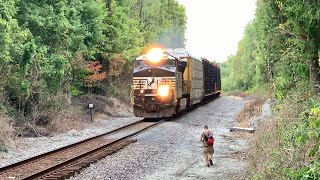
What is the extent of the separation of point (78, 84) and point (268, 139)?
1904 cm

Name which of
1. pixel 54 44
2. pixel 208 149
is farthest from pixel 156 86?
pixel 208 149

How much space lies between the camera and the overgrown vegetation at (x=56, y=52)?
18.4 meters

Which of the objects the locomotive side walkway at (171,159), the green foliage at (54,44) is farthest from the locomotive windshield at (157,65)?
the locomotive side walkway at (171,159)

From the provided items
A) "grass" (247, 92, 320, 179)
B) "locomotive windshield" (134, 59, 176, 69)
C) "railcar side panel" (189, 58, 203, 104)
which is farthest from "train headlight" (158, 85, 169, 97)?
"grass" (247, 92, 320, 179)

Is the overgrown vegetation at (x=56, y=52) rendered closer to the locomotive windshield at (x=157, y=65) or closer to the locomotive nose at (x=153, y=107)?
the locomotive windshield at (x=157, y=65)

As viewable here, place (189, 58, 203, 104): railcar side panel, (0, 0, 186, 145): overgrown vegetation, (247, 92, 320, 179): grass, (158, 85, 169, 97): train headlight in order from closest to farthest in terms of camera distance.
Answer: (247, 92, 320, 179): grass < (0, 0, 186, 145): overgrown vegetation < (158, 85, 169, 97): train headlight < (189, 58, 203, 104): railcar side panel

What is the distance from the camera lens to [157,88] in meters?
22.7

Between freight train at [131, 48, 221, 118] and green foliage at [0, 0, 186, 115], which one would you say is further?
freight train at [131, 48, 221, 118]

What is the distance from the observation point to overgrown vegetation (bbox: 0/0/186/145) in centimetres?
1844

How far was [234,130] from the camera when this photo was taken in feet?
64.0

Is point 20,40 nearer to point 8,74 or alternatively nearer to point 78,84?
point 8,74

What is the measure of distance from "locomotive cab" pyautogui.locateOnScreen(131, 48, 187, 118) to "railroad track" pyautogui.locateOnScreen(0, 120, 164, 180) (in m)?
5.82

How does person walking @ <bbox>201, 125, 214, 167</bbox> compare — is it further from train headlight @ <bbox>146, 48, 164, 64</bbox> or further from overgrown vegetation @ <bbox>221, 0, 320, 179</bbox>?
train headlight @ <bbox>146, 48, 164, 64</bbox>

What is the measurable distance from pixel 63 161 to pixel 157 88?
11.3m
